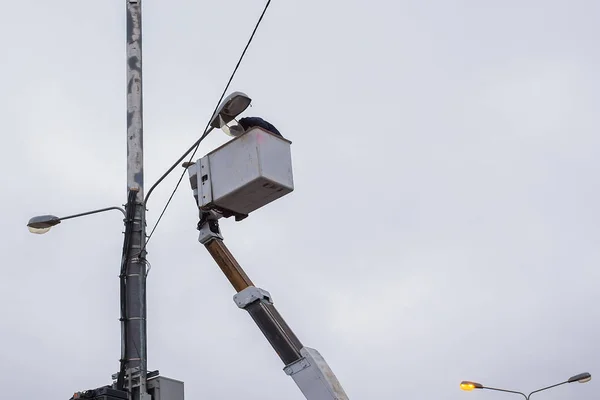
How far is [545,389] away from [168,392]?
55.5ft

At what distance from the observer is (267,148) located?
867 centimetres

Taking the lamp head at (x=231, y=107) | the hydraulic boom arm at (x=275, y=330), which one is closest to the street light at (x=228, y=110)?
the lamp head at (x=231, y=107)

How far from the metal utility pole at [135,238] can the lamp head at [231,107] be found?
0.78m

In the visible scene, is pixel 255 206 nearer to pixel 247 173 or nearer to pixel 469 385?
pixel 247 173

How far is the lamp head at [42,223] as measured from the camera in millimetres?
9180

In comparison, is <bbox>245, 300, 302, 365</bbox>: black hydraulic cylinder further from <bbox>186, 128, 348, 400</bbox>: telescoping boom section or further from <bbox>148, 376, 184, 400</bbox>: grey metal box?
<bbox>148, 376, 184, 400</bbox>: grey metal box

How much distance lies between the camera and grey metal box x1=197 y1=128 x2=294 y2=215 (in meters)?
8.55

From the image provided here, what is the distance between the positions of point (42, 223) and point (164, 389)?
2.48 metres

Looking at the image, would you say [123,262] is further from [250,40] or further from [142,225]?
[250,40]

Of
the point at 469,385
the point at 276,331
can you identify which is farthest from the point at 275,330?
the point at 469,385

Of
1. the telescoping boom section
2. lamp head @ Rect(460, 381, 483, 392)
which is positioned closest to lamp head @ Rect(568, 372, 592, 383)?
lamp head @ Rect(460, 381, 483, 392)

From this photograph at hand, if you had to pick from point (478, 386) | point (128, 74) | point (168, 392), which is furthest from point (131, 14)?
point (478, 386)

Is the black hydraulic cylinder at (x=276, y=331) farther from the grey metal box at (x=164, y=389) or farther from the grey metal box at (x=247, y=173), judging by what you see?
the grey metal box at (x=164, y=389)

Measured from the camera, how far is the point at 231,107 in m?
8.62
